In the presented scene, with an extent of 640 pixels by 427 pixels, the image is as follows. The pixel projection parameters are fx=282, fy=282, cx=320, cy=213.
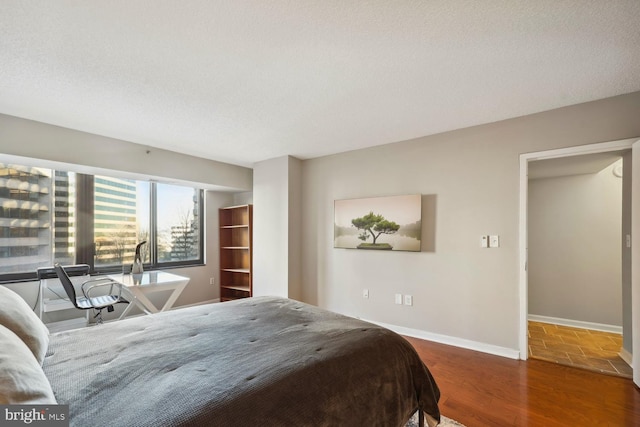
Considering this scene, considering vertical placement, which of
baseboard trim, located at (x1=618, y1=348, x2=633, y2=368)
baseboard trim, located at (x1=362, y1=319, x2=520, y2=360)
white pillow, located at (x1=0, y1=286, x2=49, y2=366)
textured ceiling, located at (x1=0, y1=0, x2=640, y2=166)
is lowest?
baseboard trim, located at (x1=362, y1=319, x2=520, y2=360)

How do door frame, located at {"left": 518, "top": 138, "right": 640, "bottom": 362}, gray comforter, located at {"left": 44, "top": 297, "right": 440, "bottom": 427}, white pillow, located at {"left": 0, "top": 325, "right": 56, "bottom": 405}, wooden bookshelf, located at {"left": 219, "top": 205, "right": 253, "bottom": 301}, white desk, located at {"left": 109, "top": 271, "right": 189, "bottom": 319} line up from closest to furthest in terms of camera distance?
white pillow, located at {"left": 0, "top": 325, "right": 56, "bottom": 405} < gray comforter, located at {"left": 44, "top": 297, "right": 440, "bottom": 427} < door frame, located at {"left": 518, "top": 138, "right": 640, "bottom": 362} < white desk, located at {"left": 109, "top": 271, "right": 189, "bottom": 319} < wooden bookshelf, located at {"left": 219, "top": 205, "right": 253, "bottom": 301}

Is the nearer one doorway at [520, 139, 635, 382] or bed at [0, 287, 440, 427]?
bed at [0, 287, 440, 427]

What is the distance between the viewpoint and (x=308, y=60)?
74.7 inches

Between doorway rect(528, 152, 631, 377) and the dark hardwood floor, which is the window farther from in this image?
doorway rect(528, 152, 631, 377)

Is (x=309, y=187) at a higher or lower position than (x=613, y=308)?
higher

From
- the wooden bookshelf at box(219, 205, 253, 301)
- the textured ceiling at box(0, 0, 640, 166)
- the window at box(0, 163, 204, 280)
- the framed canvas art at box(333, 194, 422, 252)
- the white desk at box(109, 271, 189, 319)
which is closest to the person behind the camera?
the textured ceiling at box(0, 0, 640, 166)

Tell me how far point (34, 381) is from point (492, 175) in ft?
11.6

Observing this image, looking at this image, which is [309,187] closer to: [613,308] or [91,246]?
[91,246]

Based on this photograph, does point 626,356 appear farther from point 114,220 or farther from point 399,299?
point 114,220

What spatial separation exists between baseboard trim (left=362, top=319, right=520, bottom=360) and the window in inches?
141

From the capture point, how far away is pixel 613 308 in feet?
11.6

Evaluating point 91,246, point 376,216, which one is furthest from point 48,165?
point 376,216

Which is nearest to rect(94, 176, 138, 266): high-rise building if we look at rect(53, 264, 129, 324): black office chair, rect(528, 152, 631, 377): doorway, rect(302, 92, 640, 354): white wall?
rect(53, 264, 129, 324): black office chair

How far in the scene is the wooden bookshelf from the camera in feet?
16.9
